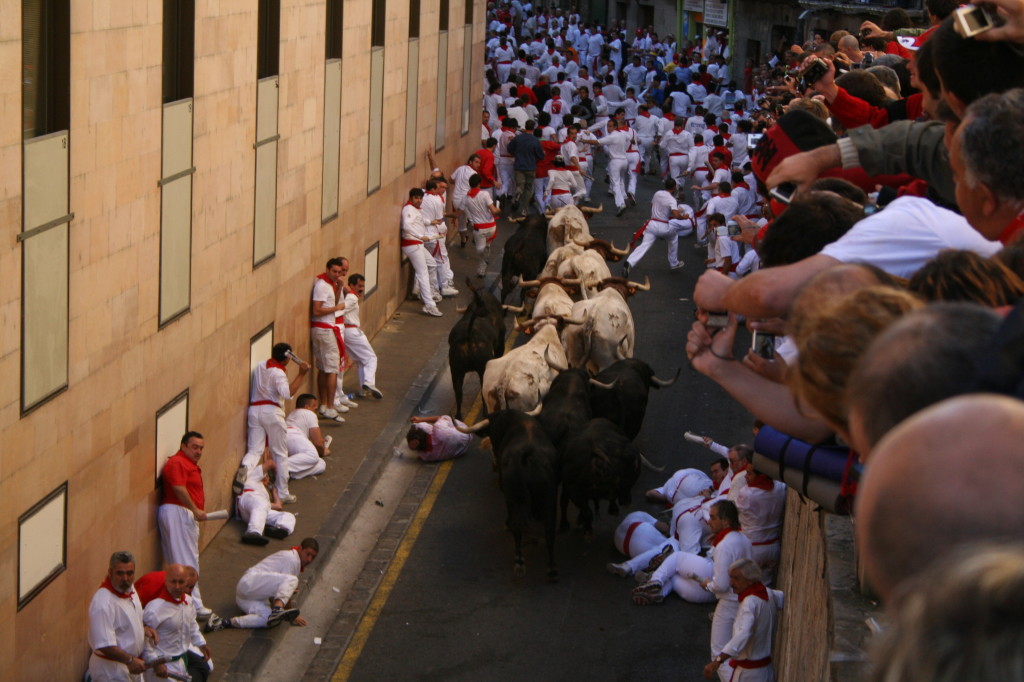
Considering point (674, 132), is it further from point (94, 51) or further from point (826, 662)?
point (826, 662)

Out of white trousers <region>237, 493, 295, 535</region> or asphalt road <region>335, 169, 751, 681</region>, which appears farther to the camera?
white trousers <region>237, 493, 295, 535</region>

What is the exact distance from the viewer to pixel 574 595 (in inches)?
535

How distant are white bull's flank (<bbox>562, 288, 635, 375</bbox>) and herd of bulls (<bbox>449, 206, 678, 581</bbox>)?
13 mm

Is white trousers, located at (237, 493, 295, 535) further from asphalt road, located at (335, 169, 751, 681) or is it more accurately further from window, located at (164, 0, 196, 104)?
window, located at (164, 0, 196, 104)

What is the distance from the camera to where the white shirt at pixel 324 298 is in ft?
57.5

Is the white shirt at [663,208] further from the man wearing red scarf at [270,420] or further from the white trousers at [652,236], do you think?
the man wearing red scarf at [270,420]

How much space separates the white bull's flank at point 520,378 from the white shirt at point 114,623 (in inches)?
249

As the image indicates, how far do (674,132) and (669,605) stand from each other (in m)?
21.3

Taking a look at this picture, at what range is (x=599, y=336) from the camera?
18266mm

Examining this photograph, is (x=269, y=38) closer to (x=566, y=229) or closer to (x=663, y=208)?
(x=566, y=229)

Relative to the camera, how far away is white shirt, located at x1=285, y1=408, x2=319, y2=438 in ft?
52.6

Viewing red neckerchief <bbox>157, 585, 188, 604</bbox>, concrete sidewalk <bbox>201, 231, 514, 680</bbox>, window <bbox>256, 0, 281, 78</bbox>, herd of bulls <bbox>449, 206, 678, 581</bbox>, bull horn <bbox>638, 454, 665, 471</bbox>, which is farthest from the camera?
bull horn <bbox>638, 454, 665, 471</bbox>

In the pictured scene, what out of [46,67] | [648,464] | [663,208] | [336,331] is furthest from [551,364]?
[663,208]

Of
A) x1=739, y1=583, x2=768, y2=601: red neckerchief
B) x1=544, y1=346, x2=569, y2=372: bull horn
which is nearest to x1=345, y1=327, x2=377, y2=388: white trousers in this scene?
x1=544, y1=346, x2=569, y2=372: bull horn
